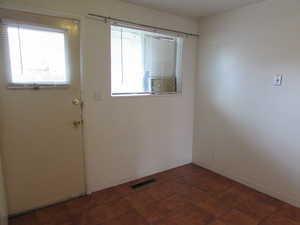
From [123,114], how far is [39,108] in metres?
0.96

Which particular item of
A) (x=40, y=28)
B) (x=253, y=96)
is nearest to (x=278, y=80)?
(x=253, y=96)

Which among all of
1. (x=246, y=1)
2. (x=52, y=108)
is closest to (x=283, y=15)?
(x=246, y=1)

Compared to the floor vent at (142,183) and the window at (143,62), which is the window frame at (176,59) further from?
the floor vent at (142,183)

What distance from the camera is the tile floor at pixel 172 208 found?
201 cm

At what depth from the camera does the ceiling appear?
2391 mm

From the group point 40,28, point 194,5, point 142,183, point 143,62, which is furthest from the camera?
point 143,62

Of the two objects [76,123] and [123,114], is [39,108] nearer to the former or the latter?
[76,123]

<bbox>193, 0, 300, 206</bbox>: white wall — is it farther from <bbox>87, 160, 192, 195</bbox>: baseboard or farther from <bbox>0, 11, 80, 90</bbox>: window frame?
<bbox>0, 11, 80, 90</bbox>: window frame

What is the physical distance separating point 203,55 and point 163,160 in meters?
1.72

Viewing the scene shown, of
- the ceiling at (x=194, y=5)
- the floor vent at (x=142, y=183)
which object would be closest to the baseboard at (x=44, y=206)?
the floor vent at (x=142, y=183)

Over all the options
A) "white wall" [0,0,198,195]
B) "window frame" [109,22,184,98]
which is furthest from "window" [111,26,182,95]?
"white wall" [0,0,198,195]

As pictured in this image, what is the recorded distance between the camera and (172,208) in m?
2.22

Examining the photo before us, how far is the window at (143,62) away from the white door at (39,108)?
563 mm

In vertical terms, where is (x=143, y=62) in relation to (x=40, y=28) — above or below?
below
